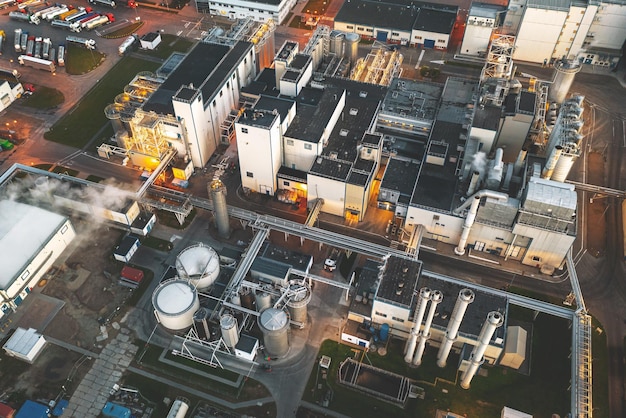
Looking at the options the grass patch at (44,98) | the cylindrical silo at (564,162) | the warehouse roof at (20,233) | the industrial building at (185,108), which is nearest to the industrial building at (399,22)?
the industrial building at (185,108)

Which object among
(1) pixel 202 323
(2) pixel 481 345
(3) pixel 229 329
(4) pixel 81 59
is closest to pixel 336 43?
(4) pixel 81 59

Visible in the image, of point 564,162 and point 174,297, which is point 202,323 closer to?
point 174,297

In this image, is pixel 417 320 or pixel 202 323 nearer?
pixel 417 320

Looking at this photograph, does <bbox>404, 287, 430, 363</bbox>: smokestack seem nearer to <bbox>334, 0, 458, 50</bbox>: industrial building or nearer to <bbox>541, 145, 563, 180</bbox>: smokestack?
<bbox>541, 145, 563, 180</bbox>: smokestack

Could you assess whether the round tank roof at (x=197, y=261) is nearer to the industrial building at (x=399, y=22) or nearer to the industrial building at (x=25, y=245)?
the industrial building at (x=25, y=245)

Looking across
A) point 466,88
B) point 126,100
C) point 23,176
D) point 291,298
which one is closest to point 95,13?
point 126,100

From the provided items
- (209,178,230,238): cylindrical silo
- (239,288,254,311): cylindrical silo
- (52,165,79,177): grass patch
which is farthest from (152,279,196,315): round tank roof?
(52,165,79,177): grass patch
